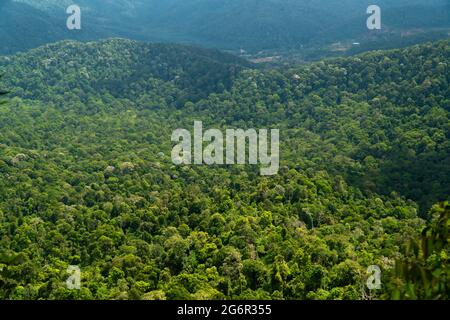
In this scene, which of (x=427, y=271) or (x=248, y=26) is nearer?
(x=427, y=271)

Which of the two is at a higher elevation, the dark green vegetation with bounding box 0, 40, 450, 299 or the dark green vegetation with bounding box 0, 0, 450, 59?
the dark green vegetation with bounding box 0, 0, 450, 59

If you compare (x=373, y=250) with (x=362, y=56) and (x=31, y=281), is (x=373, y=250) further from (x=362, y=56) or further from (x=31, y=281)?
(x=362, y=56)

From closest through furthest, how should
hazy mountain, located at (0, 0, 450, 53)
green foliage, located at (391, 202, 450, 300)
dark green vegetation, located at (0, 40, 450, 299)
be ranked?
green foliage, located at (391, 202, 450, 300), dark green vegetation, located at (0, 40, 450, 299), hazy mountain, located at (0, 0, 450, 53)

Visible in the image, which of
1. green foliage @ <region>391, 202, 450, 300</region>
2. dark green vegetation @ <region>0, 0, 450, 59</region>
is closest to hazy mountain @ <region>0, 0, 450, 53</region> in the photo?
dark green vegetation @ <region>0, 0, 450, 59</region>

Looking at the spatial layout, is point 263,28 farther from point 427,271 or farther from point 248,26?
point 427,271

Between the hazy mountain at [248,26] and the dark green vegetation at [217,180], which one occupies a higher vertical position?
the hazy mountain at [248,26]

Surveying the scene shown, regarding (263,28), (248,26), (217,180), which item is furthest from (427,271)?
(248,26)

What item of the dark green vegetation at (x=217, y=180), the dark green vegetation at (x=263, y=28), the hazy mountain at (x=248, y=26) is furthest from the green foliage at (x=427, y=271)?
the hazy mountain at (x=248, y=26)

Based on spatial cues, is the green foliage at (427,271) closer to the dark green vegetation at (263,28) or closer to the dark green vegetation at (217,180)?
the dark green vegetation at (217,180)

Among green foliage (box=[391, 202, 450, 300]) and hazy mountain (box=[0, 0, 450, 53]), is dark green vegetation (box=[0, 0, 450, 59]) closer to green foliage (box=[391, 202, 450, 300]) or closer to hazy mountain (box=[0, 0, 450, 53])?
hazy mountain (box=[0, 0, 450, 53])
